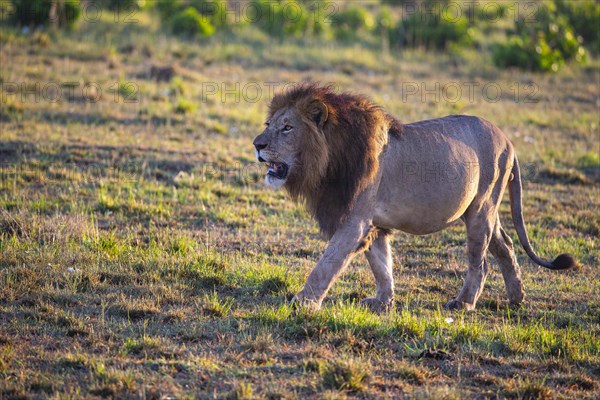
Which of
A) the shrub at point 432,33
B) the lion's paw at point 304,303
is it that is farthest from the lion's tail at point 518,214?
the shrub at point 432,33

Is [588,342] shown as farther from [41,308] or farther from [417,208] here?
[41,308]

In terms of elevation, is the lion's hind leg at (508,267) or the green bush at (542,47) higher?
the green bush at (542,47)

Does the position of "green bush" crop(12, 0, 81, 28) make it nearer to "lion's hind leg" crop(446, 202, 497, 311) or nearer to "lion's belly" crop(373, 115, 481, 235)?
"lion's belly" crop(373, 115, 481, 235)

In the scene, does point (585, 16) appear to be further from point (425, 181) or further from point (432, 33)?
point (425, 181)

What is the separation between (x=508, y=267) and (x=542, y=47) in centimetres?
1336

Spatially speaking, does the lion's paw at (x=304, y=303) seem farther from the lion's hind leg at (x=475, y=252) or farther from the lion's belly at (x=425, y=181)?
the lion's hind leg at (x=475, y=252)

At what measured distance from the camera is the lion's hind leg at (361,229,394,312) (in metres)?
6.69

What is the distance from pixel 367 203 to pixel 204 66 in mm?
11551

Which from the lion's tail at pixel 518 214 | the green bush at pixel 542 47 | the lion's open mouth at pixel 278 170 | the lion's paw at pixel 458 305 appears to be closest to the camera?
the lion's open mouth at pixel 278 170

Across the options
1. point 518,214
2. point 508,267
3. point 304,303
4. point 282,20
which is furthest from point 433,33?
point 304,303

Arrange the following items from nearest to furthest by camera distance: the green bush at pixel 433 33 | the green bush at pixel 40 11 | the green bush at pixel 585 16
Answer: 1. the green bush at pixel 40 11
2. the green bush at pixel 433 33
3. the green bush at pixel 585 16

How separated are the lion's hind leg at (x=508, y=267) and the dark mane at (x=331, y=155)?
5.33 feet

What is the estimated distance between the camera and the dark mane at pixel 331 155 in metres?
6.10

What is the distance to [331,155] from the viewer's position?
242 inches
